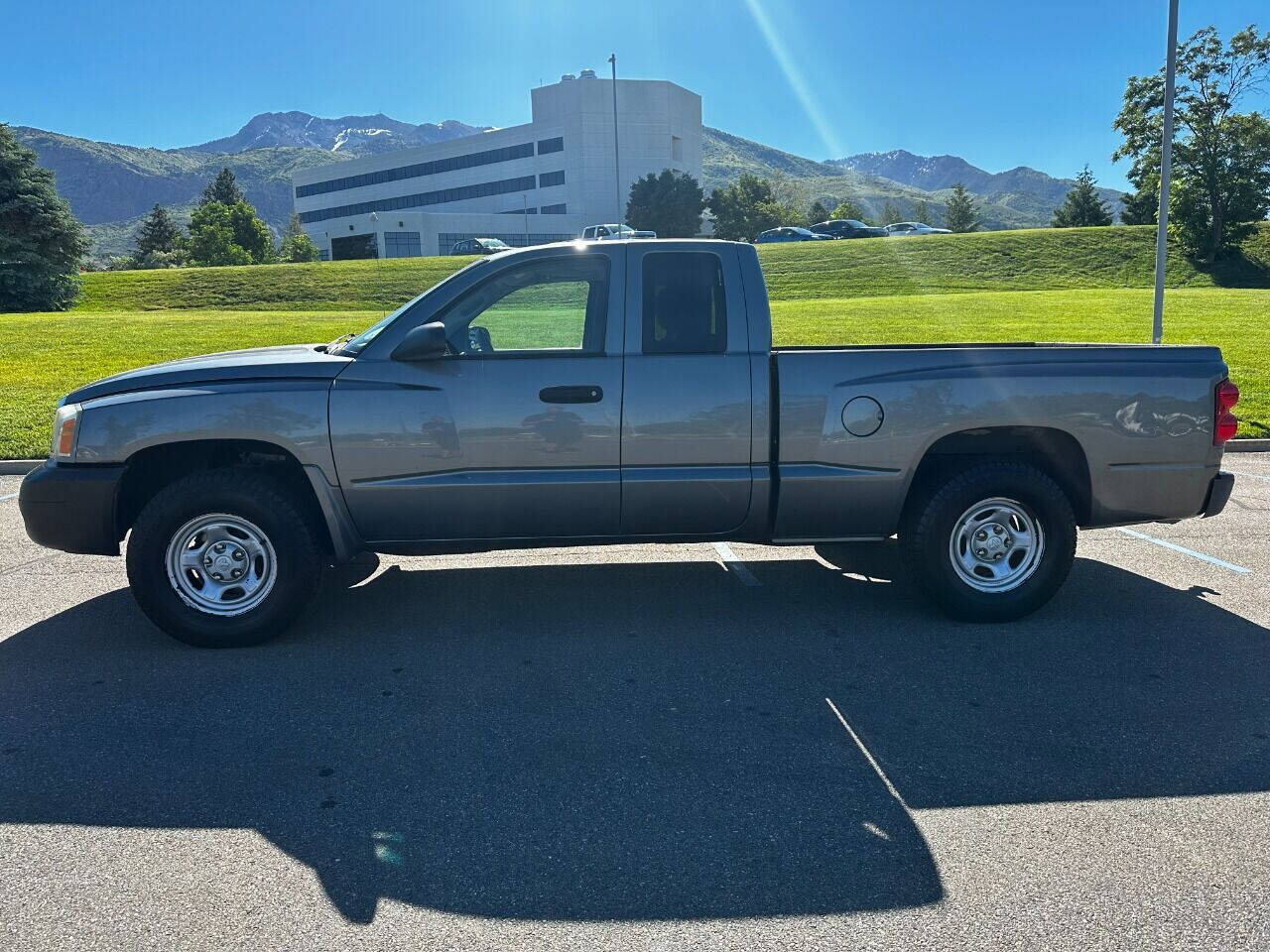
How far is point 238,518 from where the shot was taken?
466cm

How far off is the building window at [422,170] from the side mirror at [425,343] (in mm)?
99620

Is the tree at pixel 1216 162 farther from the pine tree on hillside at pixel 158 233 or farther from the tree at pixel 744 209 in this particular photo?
the pine tree on hillside at pixel 158 233

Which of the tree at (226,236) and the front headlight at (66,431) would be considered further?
the tree at (226,236)

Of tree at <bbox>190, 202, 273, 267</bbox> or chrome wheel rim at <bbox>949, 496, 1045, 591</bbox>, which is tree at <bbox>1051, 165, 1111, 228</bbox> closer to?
tree at <bbox>190, 202, 273, 267</bbox>

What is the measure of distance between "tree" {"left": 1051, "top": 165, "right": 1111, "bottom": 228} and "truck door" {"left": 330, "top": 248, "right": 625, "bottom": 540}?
226 feet

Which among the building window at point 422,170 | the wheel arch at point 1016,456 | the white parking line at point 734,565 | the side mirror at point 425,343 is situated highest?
the building window at point 422,170

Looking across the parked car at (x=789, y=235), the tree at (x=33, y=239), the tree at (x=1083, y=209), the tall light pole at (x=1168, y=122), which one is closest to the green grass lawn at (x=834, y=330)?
the tall light pole at (x=1168, y=122)


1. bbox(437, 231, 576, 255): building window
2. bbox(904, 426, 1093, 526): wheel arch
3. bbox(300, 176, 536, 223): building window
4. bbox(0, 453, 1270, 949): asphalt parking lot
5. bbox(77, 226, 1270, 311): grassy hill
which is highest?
bbox(300, 176, 536, 223): building window

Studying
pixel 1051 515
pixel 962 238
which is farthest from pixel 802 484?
pixel 962 238

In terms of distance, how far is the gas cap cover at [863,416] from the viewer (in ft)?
15.6

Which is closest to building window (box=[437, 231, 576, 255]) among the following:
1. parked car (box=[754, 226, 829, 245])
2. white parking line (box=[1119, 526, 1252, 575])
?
parked car (box=[754, 226, 829, 245])

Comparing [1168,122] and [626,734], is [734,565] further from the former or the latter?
[1168,122]

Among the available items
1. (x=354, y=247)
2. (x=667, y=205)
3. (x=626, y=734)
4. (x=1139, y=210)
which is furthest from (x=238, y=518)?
(x=354, y=247)

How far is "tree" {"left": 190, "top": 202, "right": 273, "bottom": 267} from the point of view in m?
67.3
